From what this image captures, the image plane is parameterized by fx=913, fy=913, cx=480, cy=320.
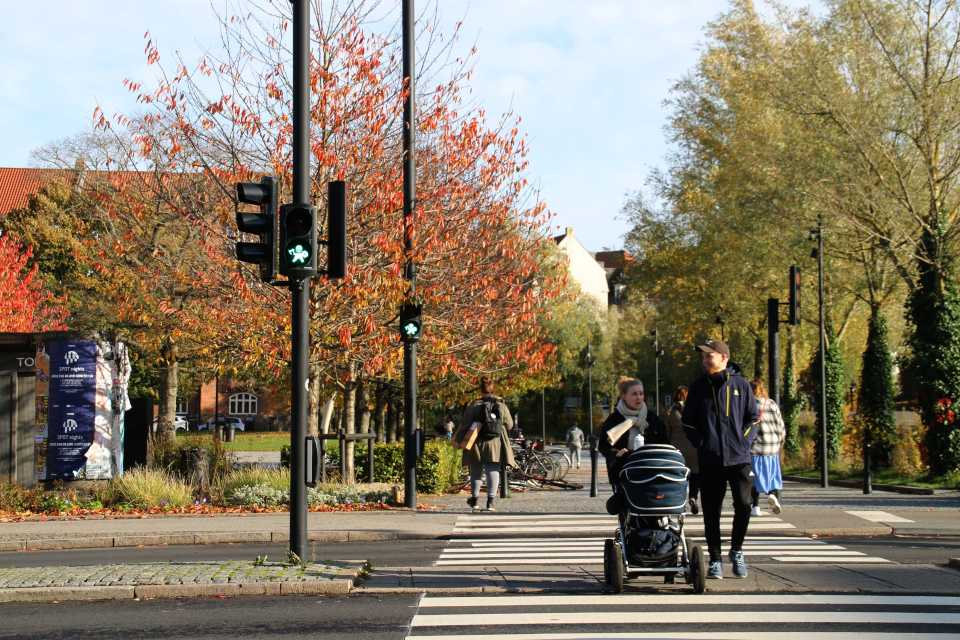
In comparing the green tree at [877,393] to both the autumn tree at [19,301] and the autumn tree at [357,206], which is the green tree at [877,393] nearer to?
the autumn tree at [357,206]

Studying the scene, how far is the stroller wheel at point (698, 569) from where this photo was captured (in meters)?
6.83

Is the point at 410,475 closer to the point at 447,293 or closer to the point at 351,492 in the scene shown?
the point at 351,492

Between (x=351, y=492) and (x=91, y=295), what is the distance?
25007 millimetres

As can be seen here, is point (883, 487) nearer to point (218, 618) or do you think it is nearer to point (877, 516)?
point (877, 516)

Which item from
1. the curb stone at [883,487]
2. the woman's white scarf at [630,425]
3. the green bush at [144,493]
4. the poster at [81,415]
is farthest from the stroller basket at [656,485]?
the curb stone at [883,487]

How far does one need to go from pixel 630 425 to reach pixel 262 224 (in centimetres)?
361

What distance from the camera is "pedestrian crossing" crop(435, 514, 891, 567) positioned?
879 cm

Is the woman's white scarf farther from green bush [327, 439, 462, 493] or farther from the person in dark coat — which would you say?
green bush [327, 439, 462, 493]

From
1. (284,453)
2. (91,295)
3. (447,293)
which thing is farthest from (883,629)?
(91,295)

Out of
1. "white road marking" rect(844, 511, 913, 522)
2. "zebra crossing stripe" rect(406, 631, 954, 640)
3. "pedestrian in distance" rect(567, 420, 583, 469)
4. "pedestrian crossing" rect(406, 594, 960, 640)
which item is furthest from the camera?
"pedestrian in distance" rect(567, 420, 583, 469)

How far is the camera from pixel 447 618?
20.7 ft

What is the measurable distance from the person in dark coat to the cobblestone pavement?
2.38 m

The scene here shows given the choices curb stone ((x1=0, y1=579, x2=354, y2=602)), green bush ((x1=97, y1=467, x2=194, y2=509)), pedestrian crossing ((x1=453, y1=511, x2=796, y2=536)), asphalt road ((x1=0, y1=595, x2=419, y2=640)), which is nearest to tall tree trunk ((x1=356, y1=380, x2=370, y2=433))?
Result: green bush ((x1=97, y1=467, x2=194, y2=509))

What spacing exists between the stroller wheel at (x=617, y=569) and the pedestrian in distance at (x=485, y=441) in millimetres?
6248
